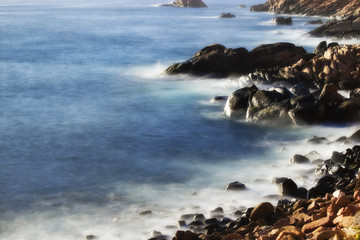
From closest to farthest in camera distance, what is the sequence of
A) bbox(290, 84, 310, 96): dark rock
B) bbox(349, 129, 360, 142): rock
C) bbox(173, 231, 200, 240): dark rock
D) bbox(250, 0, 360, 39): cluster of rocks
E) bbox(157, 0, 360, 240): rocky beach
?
bbox(157, 0, 360, 240): rocky beach, bbox(173, 231, 200, 240): dark rock, bbox(349, 129, 360, 142): rock, bbox(290, 84, 310, 96): dark rock, bbox(250, 0, 360, 39): cluster of rocks

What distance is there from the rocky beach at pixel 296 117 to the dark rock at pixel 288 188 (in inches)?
1.2

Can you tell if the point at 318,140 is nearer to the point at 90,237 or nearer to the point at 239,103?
the point at 239,103

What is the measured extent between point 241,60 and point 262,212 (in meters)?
24.3

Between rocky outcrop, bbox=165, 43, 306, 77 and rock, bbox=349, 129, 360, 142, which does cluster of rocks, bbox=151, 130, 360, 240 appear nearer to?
rock, bbox=349, 129, 360, 142

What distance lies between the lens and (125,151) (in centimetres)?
2245

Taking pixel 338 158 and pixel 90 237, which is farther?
pixel 338 158

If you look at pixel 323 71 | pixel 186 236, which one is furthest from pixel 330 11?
pixel 186 236

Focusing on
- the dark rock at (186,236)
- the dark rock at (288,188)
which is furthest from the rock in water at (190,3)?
the dark rock at (186,236)

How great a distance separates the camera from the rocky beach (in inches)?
492

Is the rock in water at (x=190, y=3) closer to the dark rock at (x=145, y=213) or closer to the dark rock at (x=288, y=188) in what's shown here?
the dark rock at (x=288, y=188)

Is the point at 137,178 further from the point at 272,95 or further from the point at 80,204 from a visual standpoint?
the point at 272,95

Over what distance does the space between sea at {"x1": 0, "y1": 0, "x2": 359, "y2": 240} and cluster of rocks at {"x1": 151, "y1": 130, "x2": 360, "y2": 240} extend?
2.04ft

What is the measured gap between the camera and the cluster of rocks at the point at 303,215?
442 inches

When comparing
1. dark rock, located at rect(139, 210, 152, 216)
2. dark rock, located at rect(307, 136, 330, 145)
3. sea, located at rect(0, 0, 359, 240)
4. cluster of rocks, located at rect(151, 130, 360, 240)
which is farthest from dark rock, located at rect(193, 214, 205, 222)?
dark rock, located at rect(307, 136, 330, 145)
